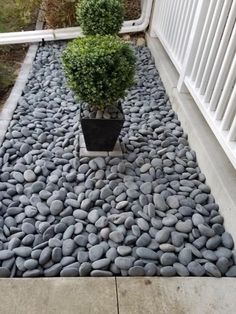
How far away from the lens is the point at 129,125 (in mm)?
2385

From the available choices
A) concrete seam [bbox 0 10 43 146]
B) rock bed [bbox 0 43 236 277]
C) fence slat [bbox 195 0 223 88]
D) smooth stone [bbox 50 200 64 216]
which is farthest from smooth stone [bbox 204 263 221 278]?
concrete seam [bbox 0 10 43 146]

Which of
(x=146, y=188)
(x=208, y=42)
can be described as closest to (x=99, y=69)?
(x=146, y=188)

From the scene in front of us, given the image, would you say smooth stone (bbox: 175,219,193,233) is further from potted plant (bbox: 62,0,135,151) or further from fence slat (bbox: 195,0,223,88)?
fence slat (bbox: 195,0,223,88)

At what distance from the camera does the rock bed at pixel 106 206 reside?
1398mm

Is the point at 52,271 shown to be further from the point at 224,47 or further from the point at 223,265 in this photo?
the point at 224,47

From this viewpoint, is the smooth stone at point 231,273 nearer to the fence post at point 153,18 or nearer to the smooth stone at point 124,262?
the smooth stone at point 124,262

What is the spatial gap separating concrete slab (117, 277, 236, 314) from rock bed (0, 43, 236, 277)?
45 millimetres

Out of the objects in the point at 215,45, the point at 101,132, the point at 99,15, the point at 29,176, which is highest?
the point at 215,45

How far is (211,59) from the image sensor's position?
204cm

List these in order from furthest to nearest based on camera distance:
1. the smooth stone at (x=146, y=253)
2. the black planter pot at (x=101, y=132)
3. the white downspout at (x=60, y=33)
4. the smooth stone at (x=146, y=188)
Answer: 1. the white downspout at (x=60, y=33)
2. the black planter pot at (x=101, y=132)
3. the smooth stone at (x=146, y=188)
4. the smooth stone at (x=146, y=253)

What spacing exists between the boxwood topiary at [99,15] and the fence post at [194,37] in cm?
92

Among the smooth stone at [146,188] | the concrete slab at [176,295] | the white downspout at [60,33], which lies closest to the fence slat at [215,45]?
the smooth stone at [146,188]

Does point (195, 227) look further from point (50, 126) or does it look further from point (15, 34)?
point (15, 34)

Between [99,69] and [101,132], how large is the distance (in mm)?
409
